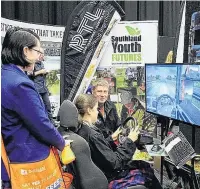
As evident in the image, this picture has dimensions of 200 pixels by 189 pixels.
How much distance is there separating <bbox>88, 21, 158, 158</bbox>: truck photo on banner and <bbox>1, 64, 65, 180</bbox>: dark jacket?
2.71 m

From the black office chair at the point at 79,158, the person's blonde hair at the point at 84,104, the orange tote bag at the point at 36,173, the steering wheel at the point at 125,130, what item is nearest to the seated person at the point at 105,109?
the steering wheel at the point at 125,130

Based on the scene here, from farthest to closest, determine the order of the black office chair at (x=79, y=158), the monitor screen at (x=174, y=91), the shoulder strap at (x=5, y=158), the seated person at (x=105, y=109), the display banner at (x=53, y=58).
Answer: the display banner at (x=53, y=58)
the seated person at (x=105, y=109)
the monitor screen at (x=174, y=91)
the black office chair at (x=79, y=158)
the shoulder strap at (x=5, y=158)

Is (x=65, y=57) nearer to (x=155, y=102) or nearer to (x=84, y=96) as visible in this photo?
(x=155, y=102)

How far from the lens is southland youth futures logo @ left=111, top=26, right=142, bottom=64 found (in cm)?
434

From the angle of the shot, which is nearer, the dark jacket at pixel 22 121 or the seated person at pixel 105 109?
the dark jacket at pixel 22 121

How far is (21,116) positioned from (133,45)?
2866 millimetres

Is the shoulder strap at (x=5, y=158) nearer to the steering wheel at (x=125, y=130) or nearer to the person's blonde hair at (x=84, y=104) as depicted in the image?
the person's blonde hair at (x=84, y=104)

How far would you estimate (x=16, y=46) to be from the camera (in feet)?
5.61

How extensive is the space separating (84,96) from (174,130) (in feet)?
2.69

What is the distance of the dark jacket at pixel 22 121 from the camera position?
1.62 metres

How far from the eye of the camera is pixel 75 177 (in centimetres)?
182

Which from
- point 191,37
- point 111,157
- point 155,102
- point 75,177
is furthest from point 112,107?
point 75,177

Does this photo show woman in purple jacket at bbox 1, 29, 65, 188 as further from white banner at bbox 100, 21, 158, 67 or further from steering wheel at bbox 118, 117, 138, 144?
white banner at bbox 100, 21, 158, 67

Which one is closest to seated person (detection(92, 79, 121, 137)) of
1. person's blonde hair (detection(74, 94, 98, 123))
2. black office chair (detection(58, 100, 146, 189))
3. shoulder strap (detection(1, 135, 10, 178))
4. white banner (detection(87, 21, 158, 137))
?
white banner (detection(87, 21, 158, 137))
